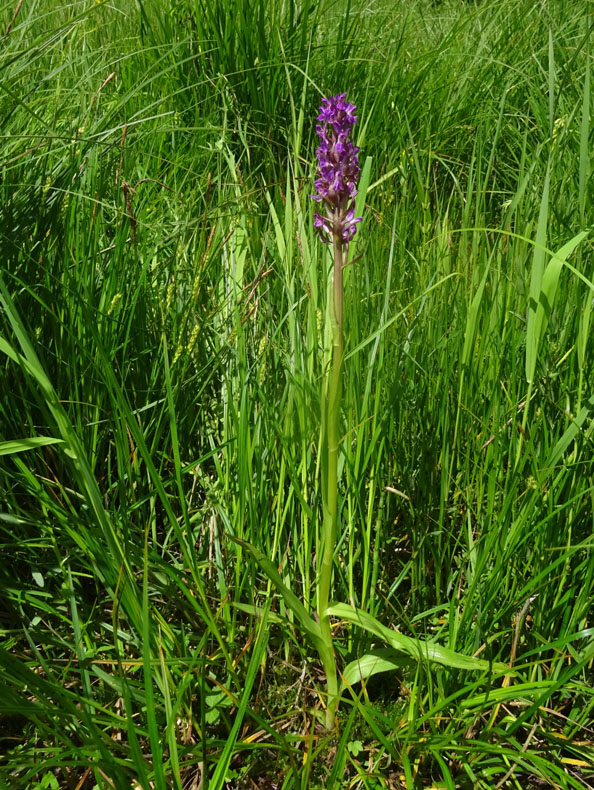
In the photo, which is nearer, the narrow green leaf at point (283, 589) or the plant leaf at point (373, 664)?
the narrow green leaf at point (283, 589)

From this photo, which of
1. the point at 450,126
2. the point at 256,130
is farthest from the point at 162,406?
the point at 450,126

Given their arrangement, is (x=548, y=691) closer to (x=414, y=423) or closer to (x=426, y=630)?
(x=426, y=630)

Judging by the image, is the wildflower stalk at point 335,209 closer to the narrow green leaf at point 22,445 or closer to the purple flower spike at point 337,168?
the purple flower spike at point 337,168

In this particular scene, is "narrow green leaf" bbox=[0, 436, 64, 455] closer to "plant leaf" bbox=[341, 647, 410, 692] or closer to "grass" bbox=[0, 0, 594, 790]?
"grass" bbox=[0, 0, 594, 790]

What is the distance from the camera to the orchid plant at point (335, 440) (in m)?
0.94

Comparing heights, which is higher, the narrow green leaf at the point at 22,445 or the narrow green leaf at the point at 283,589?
the narrow green leaf at the point at 22,445

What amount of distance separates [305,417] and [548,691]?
54 centimetres

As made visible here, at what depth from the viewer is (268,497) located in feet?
4.14

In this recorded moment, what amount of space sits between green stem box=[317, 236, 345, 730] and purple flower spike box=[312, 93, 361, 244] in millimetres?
30

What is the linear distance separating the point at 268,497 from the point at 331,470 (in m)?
0.32

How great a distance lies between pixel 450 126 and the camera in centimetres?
251

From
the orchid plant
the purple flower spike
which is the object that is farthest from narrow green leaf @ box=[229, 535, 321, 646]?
the purple flower spike

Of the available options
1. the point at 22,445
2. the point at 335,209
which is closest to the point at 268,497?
the point at 22,445

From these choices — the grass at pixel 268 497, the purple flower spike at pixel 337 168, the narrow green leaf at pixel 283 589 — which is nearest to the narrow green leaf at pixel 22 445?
the grass at pixel 268 497
